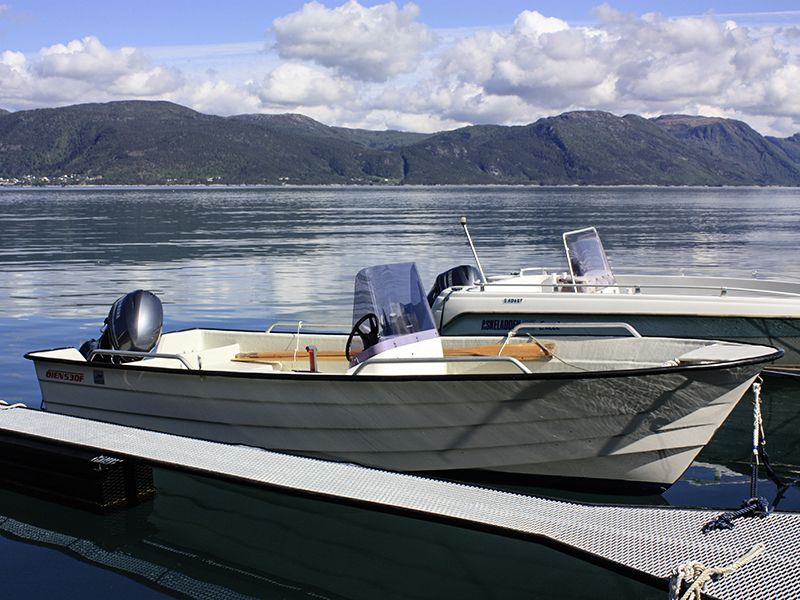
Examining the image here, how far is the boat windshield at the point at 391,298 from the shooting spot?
875 centimetres

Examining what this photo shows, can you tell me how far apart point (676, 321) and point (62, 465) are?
27.4 ft

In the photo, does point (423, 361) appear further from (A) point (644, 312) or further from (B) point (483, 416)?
(A) point (644, 312)

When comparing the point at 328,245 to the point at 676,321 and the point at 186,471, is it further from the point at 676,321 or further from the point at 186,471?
the point at 186,471

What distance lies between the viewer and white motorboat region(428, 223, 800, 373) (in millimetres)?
12258

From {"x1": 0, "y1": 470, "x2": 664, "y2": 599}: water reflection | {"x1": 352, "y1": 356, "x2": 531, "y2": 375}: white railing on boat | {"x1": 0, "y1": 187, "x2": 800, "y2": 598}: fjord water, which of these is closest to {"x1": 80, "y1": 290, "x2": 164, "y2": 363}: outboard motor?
{"x1": 0, "y1": 187, "x2": 800, "y2": 598}: fjord water

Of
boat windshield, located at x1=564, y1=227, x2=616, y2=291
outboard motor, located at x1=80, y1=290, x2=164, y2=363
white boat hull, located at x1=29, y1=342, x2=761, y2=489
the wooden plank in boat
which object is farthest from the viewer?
boat windshield, located at x1=564, y1=227, x2=616, y2=291

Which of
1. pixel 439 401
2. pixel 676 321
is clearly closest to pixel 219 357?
pixel 439 401

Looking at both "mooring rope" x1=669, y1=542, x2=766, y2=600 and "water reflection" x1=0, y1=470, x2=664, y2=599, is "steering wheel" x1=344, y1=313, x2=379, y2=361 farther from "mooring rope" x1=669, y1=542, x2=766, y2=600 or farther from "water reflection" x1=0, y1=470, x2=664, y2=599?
"mooring rope" x1=669, y1=542, x2=766, y2=600

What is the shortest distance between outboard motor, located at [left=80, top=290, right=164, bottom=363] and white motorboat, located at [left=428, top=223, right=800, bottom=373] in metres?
4.72

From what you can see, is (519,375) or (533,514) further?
(519,375)

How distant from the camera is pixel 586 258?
1370 centimetres

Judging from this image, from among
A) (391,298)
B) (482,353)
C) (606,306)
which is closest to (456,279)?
(606,306)

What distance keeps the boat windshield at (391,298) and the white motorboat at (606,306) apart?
353 cm

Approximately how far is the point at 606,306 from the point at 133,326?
6.57m
